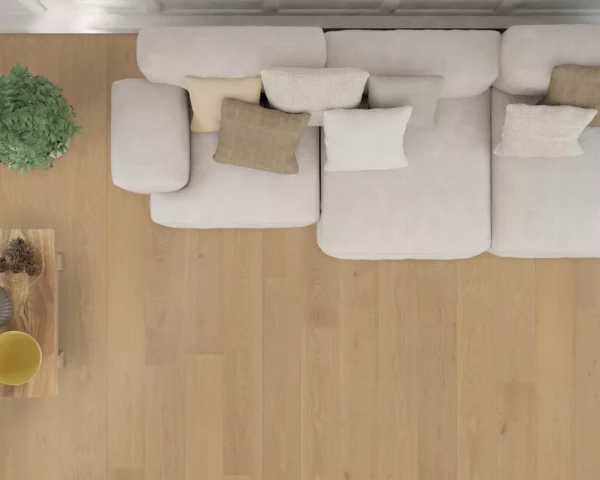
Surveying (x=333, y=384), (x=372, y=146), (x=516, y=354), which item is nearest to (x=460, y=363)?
(x=516, y=354)

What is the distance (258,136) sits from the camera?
86.0 inches

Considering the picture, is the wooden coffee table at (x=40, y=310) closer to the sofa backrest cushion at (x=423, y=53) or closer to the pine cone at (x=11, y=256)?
the pine cone at (x=11, y=256)

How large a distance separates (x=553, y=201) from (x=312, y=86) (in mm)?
1166

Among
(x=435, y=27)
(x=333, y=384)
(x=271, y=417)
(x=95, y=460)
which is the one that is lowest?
(x=95, y=460)

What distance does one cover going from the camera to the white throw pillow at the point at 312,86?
2088mm

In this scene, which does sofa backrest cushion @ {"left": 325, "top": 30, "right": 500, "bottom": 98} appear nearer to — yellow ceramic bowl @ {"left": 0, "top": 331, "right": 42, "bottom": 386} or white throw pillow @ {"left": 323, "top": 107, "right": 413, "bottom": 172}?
white throw pillow @ {"left": 323, "top": 107, "right": 413, "bottom": 172}

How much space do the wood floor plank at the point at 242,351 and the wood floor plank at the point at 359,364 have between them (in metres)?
0.43

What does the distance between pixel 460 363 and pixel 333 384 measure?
0.66 meters

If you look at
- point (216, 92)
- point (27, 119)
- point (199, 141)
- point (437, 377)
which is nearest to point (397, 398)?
point (437, 377)

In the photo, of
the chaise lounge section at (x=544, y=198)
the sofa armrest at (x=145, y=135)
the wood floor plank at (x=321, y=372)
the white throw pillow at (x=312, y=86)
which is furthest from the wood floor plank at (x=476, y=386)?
the sofa armrest at (x=145, y=135)

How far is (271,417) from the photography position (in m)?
2.71

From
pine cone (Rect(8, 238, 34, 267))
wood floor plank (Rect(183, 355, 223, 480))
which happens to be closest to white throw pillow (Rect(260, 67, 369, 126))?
pine cone (Rect(8, 238, 34, 267))

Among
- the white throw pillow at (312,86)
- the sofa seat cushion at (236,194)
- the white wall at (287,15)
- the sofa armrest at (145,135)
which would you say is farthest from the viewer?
the white wall at (287,15)

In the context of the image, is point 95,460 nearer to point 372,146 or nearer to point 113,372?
point 113,372
